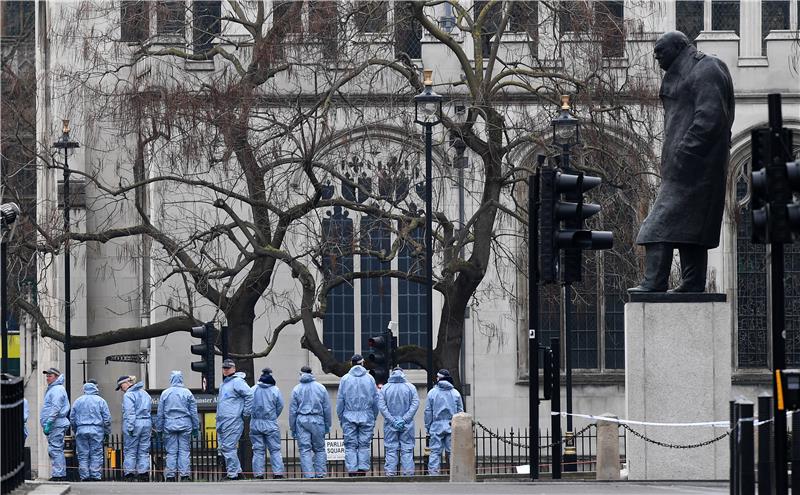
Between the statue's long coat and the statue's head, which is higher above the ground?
the statue's head

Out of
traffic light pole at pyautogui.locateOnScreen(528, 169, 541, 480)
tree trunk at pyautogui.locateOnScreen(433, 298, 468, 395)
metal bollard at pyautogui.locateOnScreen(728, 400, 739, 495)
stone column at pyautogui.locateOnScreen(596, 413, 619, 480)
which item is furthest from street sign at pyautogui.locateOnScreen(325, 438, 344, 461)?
metal bollard at pyautogui.locateOnScreen(728, 400, 739, 495)

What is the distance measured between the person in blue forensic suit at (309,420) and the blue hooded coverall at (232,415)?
78 cm

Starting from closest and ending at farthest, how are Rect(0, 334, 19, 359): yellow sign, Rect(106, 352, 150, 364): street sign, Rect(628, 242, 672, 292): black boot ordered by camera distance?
1. Rect(628, 242, 672, 292): black boot
2. Rect(106, 352, 150, 364): street sign
3. Rect(0, 334, 19, 359): yellow sign

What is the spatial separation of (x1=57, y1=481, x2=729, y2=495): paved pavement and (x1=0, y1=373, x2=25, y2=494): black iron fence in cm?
168

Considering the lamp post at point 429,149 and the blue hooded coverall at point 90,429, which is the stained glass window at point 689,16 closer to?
the lamp post at point 429,149

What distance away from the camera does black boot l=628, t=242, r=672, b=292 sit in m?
19.0

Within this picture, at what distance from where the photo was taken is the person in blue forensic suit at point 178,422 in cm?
2688

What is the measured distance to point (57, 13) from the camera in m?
30.5

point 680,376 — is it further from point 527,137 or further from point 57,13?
point 57,13

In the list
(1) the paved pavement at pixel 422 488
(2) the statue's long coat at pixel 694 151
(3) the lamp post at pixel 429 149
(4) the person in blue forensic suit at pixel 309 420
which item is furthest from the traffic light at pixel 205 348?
(2) the statue's long coat at pixel 694 151

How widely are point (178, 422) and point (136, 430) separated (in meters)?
Answer: 1.01

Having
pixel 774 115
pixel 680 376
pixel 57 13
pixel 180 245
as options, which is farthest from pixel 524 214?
pixel 774 115

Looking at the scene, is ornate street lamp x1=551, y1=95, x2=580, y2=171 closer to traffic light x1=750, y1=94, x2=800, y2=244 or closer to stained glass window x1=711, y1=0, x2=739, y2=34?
stained glass window x1=711, y1=0, x2=739, y2=34

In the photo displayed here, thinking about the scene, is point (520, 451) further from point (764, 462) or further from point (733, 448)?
point (764, 462)
